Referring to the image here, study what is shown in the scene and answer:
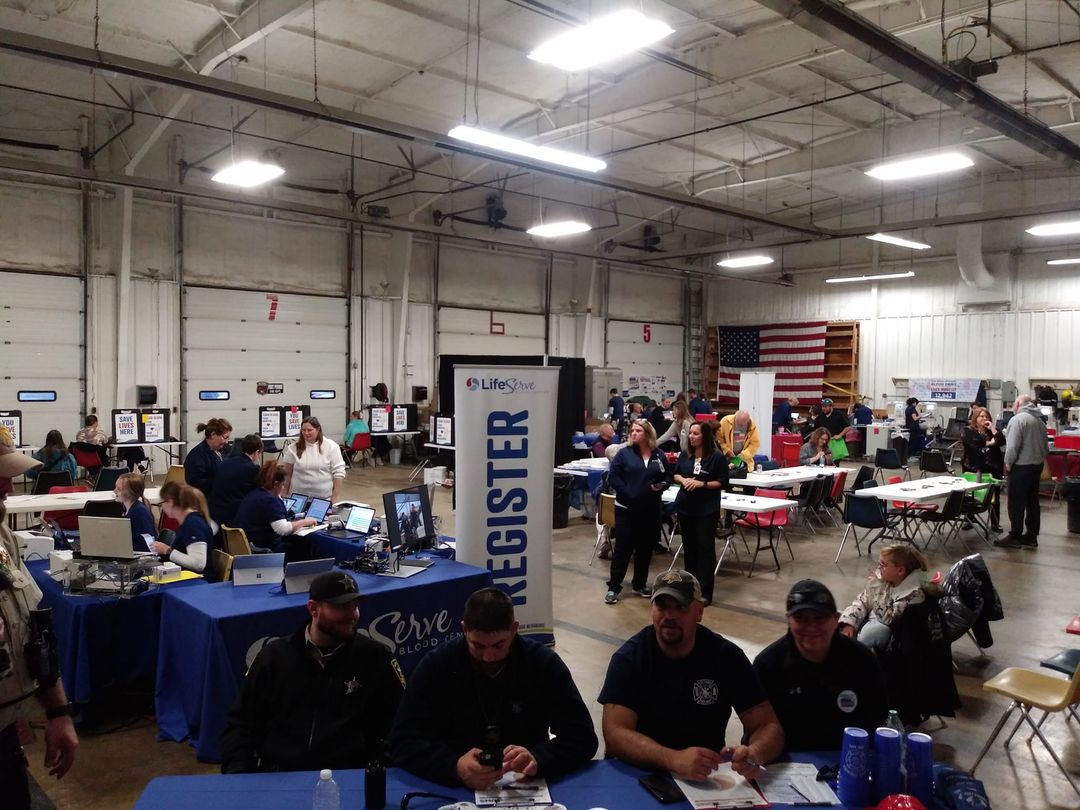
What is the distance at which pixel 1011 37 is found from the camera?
8797 millimetres

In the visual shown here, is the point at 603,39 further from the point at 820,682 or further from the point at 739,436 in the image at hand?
the point at 739,436

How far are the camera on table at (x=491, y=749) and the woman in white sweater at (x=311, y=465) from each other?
4150 mm

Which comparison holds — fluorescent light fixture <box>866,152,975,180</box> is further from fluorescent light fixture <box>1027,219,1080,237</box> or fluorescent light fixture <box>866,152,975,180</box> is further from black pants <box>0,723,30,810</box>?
black pants <box>0,723,30,810</box>

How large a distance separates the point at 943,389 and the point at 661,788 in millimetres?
17250

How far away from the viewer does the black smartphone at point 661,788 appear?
6.67 ft

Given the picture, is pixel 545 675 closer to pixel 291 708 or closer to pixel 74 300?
pixel 291 708

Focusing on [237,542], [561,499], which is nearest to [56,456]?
[237,542]

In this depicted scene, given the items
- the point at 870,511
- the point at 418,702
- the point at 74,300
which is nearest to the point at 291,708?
the point at 418,702

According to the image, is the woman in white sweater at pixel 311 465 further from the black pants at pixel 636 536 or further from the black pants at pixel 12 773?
the black pants at pixel 12 773

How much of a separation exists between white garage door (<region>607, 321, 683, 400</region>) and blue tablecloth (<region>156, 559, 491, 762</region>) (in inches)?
610

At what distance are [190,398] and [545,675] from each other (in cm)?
1217

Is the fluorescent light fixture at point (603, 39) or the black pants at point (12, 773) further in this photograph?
the fluorescent light fixture at point (603, 39)

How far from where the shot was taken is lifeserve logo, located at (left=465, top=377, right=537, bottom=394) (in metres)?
4.47

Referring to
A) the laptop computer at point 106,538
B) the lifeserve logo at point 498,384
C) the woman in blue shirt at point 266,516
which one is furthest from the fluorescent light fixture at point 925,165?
the laptop computer at point 106,538
